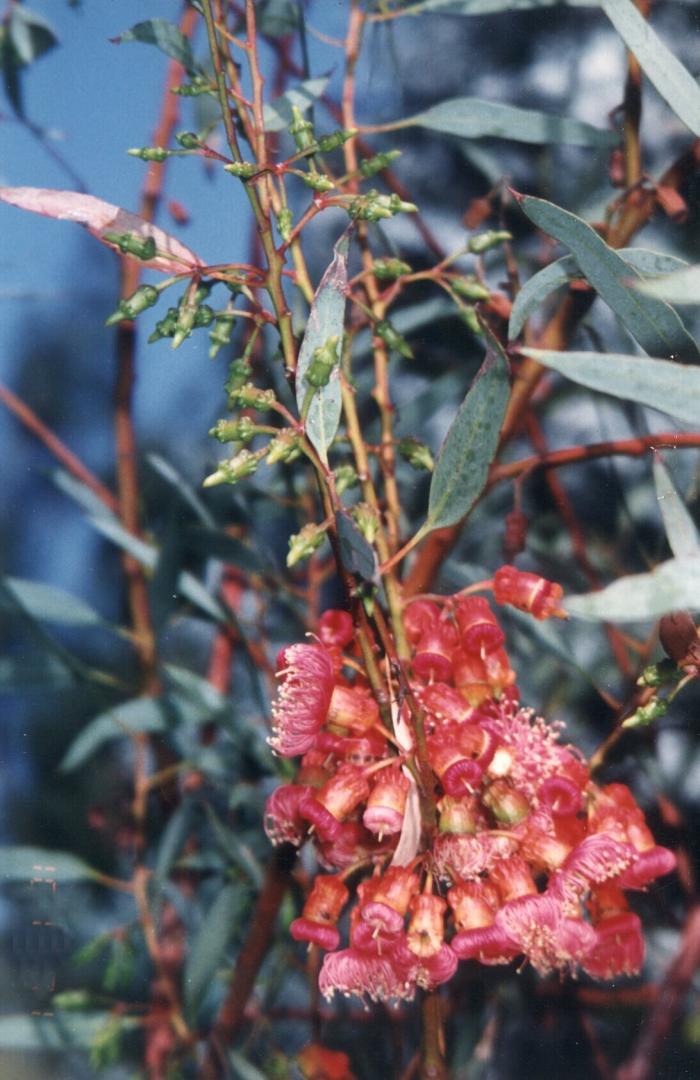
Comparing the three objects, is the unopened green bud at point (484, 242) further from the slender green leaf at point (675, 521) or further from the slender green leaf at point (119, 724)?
the slender green leaf at point (119, 724)

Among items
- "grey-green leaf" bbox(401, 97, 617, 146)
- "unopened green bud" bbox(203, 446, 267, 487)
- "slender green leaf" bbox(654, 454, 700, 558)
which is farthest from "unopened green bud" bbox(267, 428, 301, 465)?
"grey-green leaf" bbox(401, 97, 617, 146)

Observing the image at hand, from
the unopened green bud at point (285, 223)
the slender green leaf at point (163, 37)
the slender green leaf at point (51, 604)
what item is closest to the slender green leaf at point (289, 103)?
the slender green leaf at point (163, 37)

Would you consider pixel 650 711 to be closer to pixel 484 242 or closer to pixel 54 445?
pixel 484 242

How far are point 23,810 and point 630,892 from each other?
45cm

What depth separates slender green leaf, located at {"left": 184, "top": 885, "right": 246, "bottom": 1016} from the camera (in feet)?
2.27

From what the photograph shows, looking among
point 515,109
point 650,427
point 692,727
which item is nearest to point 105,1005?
point 692,727

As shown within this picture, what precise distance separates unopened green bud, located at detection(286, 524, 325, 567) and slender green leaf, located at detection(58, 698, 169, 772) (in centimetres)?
36

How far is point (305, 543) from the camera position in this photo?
0.42m

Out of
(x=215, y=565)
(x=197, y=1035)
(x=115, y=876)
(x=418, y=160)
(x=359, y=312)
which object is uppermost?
(x=418, y=160)

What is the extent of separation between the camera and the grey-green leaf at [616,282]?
47 centimetres

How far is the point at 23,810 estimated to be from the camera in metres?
0.77

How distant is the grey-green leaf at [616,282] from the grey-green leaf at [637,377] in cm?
7

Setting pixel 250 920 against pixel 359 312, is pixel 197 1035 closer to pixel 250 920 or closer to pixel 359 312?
pixel 250 920

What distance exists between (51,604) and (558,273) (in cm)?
46
